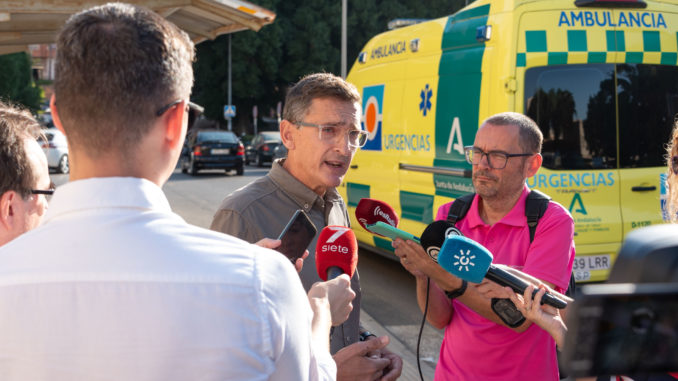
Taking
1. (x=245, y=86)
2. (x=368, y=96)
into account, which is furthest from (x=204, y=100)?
(x=368, y=96)

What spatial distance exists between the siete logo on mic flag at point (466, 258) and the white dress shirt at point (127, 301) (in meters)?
0.92

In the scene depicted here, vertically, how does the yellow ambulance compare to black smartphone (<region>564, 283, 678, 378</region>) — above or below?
above

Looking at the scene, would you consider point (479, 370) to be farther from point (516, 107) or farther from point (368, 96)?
point (368, 96)

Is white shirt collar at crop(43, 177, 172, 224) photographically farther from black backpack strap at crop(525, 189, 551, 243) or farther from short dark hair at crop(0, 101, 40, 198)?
black backpack strap at crop(525, 189, 551, 243)

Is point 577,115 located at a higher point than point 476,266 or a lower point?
higher

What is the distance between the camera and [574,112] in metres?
5.42

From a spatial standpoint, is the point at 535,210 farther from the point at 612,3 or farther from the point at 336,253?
the point at 612,3

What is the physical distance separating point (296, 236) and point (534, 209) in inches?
46.5

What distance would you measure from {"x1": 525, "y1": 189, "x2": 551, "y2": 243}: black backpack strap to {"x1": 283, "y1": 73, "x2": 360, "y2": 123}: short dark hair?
82 cm

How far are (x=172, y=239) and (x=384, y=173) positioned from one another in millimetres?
6262

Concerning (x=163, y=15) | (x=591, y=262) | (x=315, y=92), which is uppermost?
(x=163, y=15)

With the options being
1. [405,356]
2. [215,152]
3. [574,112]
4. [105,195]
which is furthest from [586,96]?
[215,152]

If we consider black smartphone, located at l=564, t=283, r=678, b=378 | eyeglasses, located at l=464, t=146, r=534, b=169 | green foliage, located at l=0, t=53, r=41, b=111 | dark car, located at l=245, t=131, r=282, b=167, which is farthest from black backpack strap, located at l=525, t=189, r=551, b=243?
green foliage, located at l=0, t=53, r=41, b=111

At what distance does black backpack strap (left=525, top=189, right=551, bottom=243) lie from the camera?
8.73 ft
